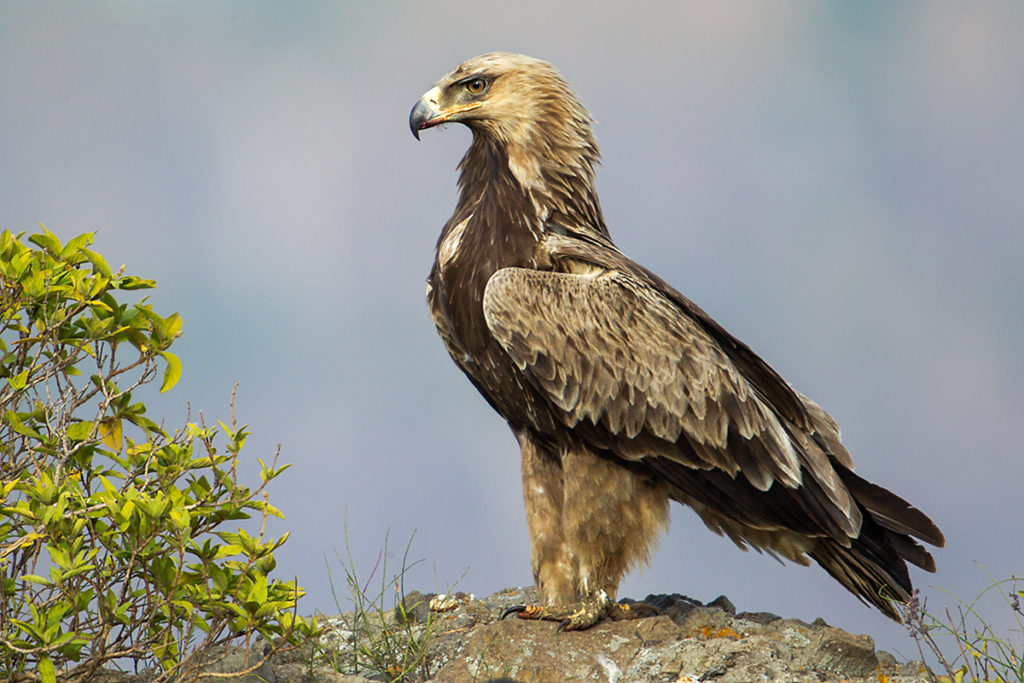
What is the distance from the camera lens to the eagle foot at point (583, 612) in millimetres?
5469

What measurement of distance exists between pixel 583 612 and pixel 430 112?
9.41ft

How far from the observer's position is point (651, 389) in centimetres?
562

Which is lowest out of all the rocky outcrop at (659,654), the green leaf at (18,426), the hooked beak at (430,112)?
the rocky outcrop at (659,654)

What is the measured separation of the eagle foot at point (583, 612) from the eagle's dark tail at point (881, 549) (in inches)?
46.5

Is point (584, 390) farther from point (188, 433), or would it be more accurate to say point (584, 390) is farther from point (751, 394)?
point (188, 433)

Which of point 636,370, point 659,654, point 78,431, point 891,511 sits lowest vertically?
point 659,654

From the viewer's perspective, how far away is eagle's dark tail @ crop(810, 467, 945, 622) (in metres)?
5.88

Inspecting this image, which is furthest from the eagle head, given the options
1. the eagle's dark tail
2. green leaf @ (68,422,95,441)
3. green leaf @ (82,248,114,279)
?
the eagle's dark tail

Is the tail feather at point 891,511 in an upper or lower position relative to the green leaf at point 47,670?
upper

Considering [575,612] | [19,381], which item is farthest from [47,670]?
[575,612]

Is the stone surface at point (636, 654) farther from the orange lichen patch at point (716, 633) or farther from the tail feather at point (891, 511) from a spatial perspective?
the tail feather at point (891, 511)

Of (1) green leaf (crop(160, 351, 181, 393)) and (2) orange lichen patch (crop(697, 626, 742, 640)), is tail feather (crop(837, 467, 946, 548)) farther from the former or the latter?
(1) green leaf (crop(160, 351, 181, 393))

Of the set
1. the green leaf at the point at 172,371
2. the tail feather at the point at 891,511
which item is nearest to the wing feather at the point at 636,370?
the tail feather at the point at 891,511

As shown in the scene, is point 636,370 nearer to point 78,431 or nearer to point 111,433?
point 111,433
